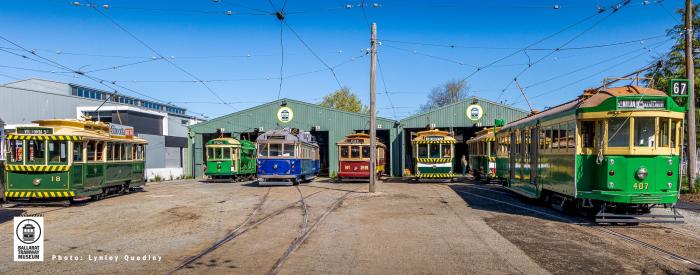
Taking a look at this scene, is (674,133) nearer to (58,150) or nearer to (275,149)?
(58,150)

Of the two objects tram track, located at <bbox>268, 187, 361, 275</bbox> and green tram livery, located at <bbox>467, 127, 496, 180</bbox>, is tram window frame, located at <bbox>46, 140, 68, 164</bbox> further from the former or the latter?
green tram livery, located at <bbox>467, 127, 496, 180</bbox>

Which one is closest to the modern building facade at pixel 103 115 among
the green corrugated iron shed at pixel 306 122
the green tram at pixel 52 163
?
the green corrugated iron shed at pixel 306 122

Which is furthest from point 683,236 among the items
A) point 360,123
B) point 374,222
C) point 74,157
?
point 360,123

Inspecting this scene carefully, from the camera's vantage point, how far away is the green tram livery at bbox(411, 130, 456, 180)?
92.6 ft

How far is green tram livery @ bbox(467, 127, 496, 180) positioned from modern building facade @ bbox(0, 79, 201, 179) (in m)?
25.0

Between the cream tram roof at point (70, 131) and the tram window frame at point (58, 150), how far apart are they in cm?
16

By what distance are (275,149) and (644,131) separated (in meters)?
17.8

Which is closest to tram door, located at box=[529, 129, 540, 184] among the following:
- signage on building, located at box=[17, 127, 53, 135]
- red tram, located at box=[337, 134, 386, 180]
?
red tram, located at box=[337, 134, 386, 180]

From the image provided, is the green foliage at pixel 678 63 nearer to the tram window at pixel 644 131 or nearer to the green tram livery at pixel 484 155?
the green tram livery at pixel 484 155

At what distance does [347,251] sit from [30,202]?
13.2 meters

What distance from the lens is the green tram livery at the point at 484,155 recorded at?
87.0 feet

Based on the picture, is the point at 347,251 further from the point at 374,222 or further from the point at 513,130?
the point at 513,130

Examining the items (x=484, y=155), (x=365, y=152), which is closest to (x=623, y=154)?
(x=484, y=155)

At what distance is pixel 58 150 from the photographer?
53.1 feet
